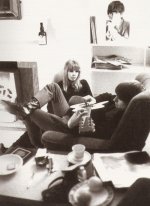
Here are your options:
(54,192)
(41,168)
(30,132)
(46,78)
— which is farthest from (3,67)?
(54,192)

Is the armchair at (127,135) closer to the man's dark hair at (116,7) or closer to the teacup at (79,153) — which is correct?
the teacup at (79,153)

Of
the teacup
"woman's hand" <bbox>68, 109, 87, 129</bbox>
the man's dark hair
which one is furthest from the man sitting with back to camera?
the man's dark hair

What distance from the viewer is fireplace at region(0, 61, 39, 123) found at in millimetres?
2871

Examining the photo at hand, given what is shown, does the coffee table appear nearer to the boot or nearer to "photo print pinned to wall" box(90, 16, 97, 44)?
the boot

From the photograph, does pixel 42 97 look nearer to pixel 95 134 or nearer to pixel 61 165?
pixel 95 134

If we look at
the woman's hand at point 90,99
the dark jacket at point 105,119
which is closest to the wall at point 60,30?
the woman's hand at point 90,99

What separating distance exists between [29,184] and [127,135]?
83 centimetres

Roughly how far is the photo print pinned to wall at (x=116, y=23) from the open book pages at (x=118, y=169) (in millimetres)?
992

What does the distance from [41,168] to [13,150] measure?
1.14 feet

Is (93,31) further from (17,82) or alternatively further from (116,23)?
(17,82)

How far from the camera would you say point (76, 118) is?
2.54m

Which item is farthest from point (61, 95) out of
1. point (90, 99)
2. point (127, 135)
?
point (127, 135)

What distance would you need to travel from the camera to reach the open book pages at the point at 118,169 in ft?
6.29

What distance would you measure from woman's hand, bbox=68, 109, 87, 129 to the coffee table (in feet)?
1.31
